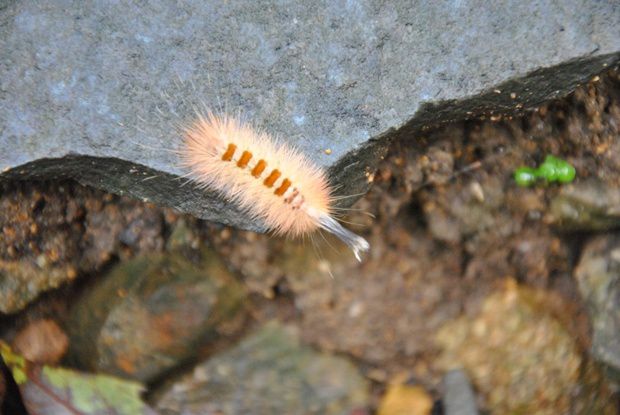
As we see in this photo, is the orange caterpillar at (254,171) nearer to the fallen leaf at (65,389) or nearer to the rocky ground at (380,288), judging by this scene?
the rocky ground at (380,288)

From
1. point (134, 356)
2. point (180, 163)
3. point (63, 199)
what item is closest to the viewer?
point (180, 163)

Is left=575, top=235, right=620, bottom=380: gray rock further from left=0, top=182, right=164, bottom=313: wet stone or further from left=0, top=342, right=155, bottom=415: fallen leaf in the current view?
left=0, top=342, right=155, bottom=415: fallen leaf

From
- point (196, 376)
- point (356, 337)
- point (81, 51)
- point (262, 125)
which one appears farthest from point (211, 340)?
point (81, 51)

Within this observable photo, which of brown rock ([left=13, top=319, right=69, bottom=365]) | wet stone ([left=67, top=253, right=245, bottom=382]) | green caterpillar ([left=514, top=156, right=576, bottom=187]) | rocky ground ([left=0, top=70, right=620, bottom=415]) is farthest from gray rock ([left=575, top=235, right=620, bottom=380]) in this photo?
brown rock ([left=13, top=319, right=69, bottom=365])

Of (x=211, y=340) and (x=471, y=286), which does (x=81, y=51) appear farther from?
(x=471, y=286)

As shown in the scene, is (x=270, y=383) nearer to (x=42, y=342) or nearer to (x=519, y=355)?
(x=42, y=342)

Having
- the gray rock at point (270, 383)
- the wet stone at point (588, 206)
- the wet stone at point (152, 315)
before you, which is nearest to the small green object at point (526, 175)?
the wet stone at point (588, 206)

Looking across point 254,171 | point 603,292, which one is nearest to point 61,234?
point 254,171
